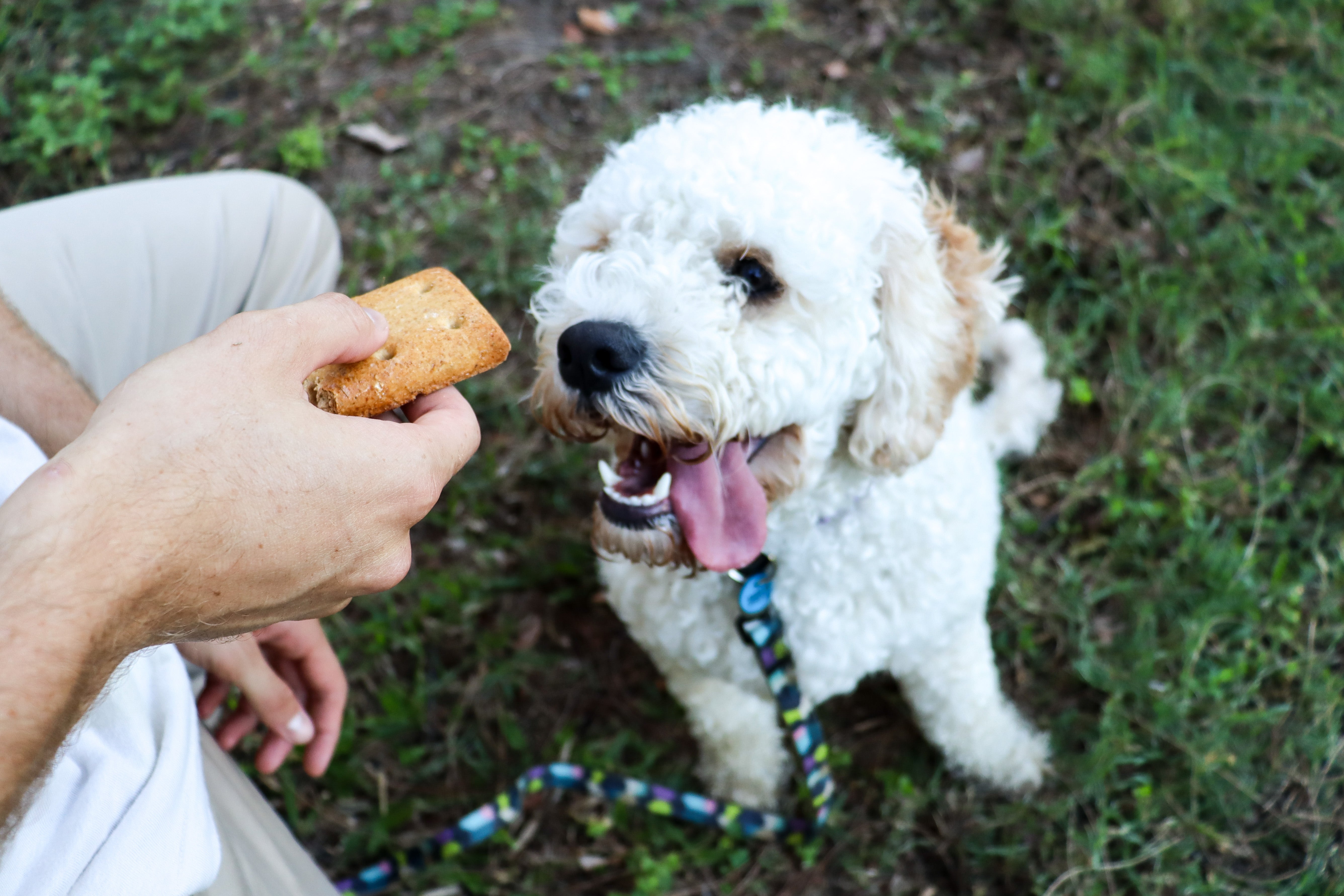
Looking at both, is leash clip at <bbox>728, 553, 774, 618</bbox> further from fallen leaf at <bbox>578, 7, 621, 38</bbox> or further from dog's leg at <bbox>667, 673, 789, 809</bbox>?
fallen leaf at <bbox>578, 7, 621, 38</bbox>

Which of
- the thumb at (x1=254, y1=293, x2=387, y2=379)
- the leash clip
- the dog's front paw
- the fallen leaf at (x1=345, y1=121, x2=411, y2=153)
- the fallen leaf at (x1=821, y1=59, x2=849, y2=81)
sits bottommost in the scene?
the dog's front paw

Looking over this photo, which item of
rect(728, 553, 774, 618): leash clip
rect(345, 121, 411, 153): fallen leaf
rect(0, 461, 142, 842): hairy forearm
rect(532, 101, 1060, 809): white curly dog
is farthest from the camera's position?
rect(345, 121, 411, 153): fallen leaf

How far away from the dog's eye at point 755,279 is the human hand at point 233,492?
752 mm

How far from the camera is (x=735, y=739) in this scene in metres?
2.42

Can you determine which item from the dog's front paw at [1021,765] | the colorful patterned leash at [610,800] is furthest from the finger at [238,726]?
the dog's front paw at [1021,765]

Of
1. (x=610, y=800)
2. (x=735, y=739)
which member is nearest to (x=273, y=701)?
(x=610, y=800)

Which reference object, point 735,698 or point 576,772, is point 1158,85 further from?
point 576,772

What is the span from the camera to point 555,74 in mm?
3582

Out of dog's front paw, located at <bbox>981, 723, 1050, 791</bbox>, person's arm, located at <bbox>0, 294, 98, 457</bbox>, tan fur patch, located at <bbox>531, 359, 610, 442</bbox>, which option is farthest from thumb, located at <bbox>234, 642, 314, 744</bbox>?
dog's front paw, located at <bbox>981, 723, 1050, 791</bbox>

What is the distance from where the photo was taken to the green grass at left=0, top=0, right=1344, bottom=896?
2426 mm

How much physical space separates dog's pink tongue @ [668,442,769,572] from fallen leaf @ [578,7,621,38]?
2.58 metres

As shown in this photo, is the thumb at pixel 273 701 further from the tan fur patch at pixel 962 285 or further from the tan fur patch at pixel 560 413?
the tan fur patch at pixel 962 285

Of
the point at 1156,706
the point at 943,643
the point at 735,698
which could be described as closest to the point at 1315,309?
the point at 1156,706

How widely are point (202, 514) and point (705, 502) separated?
97 cm
